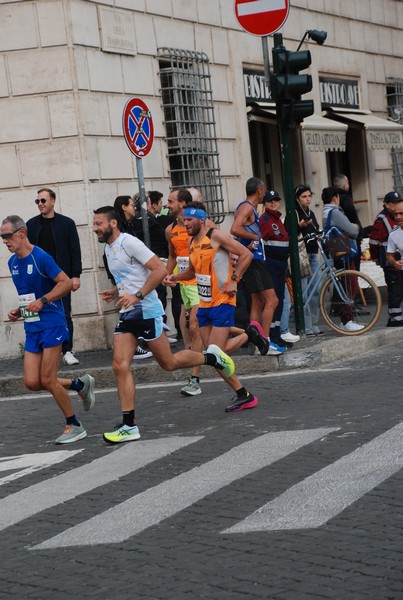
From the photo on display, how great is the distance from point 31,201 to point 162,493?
879 cm

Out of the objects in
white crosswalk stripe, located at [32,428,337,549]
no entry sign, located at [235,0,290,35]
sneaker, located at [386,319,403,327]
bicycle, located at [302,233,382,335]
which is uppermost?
no entry sign, located at [235,0,290,35]

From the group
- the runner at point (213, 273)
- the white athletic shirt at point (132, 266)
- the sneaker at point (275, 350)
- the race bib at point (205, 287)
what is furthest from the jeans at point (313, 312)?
the white athletic shirt at point (132, 266)

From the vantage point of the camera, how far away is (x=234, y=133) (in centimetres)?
1975

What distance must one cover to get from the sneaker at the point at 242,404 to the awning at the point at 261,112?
9.99 m

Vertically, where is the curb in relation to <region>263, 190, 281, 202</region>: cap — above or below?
below

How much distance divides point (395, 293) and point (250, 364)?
3343 millimetres

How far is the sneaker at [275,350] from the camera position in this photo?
13.4 meters

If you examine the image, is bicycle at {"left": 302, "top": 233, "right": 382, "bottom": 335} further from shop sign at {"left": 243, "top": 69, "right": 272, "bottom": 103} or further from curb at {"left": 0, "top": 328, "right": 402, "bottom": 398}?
shop sign at {"left": 243, "top": 69, "right": 272, "bottom": 103}

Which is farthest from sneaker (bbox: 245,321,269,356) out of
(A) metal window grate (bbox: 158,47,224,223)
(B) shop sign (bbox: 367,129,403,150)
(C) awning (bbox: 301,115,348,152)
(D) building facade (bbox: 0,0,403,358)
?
(B) shop sign (bbox: 367,129,403,150)

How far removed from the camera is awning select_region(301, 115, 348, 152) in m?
Result: 20.8

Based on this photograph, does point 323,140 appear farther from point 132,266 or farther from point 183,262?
point 132,266

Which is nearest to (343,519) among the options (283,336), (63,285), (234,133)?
(63,285)

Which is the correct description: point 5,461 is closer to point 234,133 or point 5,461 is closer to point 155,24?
point 155,24

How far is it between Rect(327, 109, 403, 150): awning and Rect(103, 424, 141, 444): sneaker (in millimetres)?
14041
